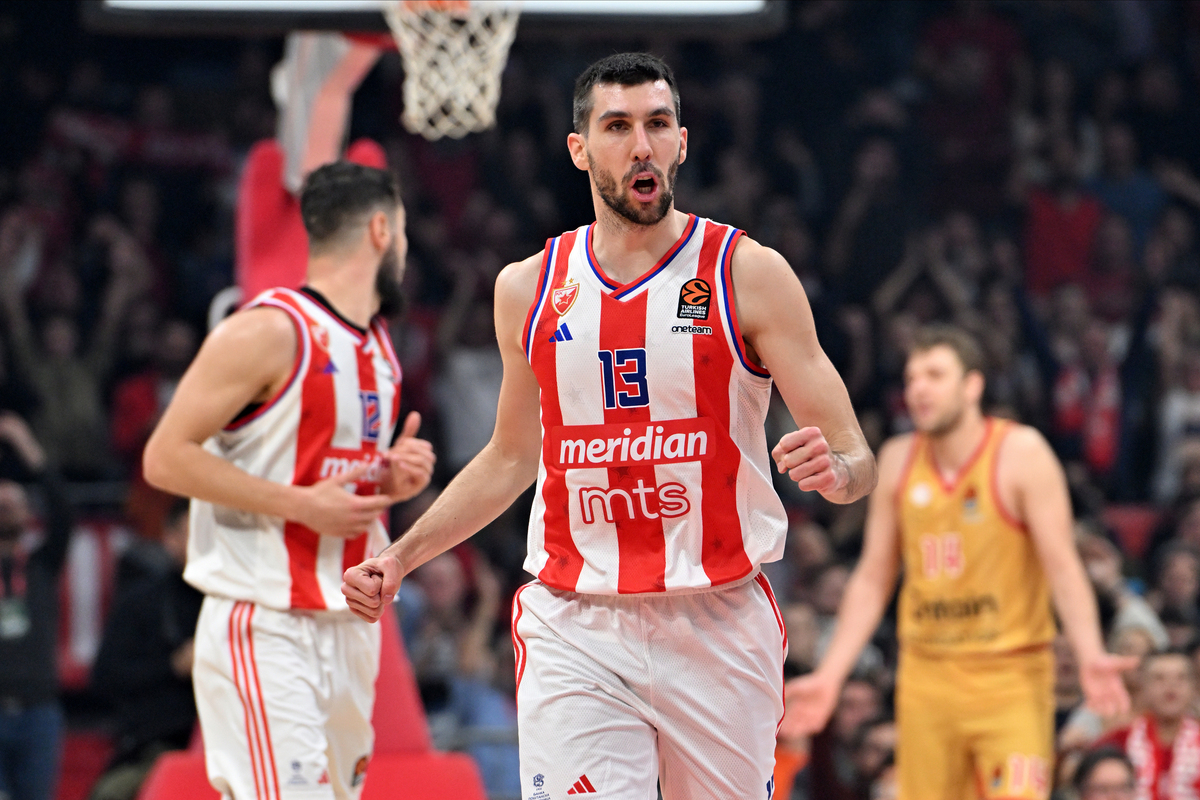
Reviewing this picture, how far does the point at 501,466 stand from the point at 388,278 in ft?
4.56

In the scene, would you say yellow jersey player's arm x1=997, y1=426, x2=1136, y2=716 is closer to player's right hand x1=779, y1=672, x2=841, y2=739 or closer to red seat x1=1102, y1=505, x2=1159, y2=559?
player's right hand x1=779, y1=672, x2=841, y2=739

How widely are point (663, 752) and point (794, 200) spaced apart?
1031cm

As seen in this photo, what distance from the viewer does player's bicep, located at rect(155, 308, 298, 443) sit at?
177 inches

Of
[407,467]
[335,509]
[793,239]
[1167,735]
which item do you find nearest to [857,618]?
[1167,735]

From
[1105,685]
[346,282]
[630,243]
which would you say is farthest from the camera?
[1105,685]

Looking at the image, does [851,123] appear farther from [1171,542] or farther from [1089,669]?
[1089,669]

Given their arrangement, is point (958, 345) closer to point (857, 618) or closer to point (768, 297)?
point (857, 618)

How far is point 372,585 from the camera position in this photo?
352 centimetres

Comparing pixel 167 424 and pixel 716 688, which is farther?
pixel 167 424

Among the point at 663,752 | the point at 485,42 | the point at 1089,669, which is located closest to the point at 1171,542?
the point at 1089,669

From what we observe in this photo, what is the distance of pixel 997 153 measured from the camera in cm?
1405

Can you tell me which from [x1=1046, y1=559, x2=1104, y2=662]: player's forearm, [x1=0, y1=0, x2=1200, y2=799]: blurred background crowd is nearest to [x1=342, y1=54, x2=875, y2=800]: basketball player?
[x1=1046, y1=559, x2=1104, y2=662]: player's forearm

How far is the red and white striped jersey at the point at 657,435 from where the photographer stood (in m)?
3.55

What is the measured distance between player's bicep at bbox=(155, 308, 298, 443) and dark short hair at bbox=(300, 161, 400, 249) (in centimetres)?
49
